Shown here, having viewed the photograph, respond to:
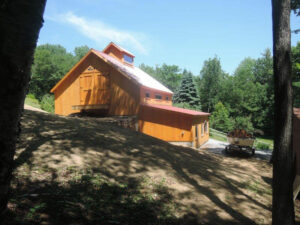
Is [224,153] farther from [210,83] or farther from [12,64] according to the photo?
[210,83]


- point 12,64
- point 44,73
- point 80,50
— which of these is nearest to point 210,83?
point 44,73

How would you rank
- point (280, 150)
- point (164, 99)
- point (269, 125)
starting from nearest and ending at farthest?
1. point (280, 150)
2. point (164, 99)
3. point (269, 125)

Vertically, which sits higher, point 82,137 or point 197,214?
point 82,137

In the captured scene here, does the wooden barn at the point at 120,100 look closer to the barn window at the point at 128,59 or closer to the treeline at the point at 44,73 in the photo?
the barn window at the point at 128,59

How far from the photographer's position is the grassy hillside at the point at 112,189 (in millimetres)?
2895

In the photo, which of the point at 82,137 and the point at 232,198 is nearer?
the point at 232,198

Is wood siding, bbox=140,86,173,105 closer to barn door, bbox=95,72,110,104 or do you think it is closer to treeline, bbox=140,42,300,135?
barn door, bbox=95,72,110,104

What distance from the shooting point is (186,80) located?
130ft

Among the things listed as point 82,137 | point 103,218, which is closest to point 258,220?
point 103,218

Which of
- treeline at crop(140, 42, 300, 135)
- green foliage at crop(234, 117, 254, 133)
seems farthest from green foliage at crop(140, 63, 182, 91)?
green foliage at crop(234, 117, 254, 133)

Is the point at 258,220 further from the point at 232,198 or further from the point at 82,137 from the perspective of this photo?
the point at 82,137

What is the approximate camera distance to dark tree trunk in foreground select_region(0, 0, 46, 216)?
4.82ft

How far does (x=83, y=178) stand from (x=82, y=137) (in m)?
3.34

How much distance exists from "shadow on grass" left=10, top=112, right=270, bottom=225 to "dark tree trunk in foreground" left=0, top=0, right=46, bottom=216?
1.28 m
